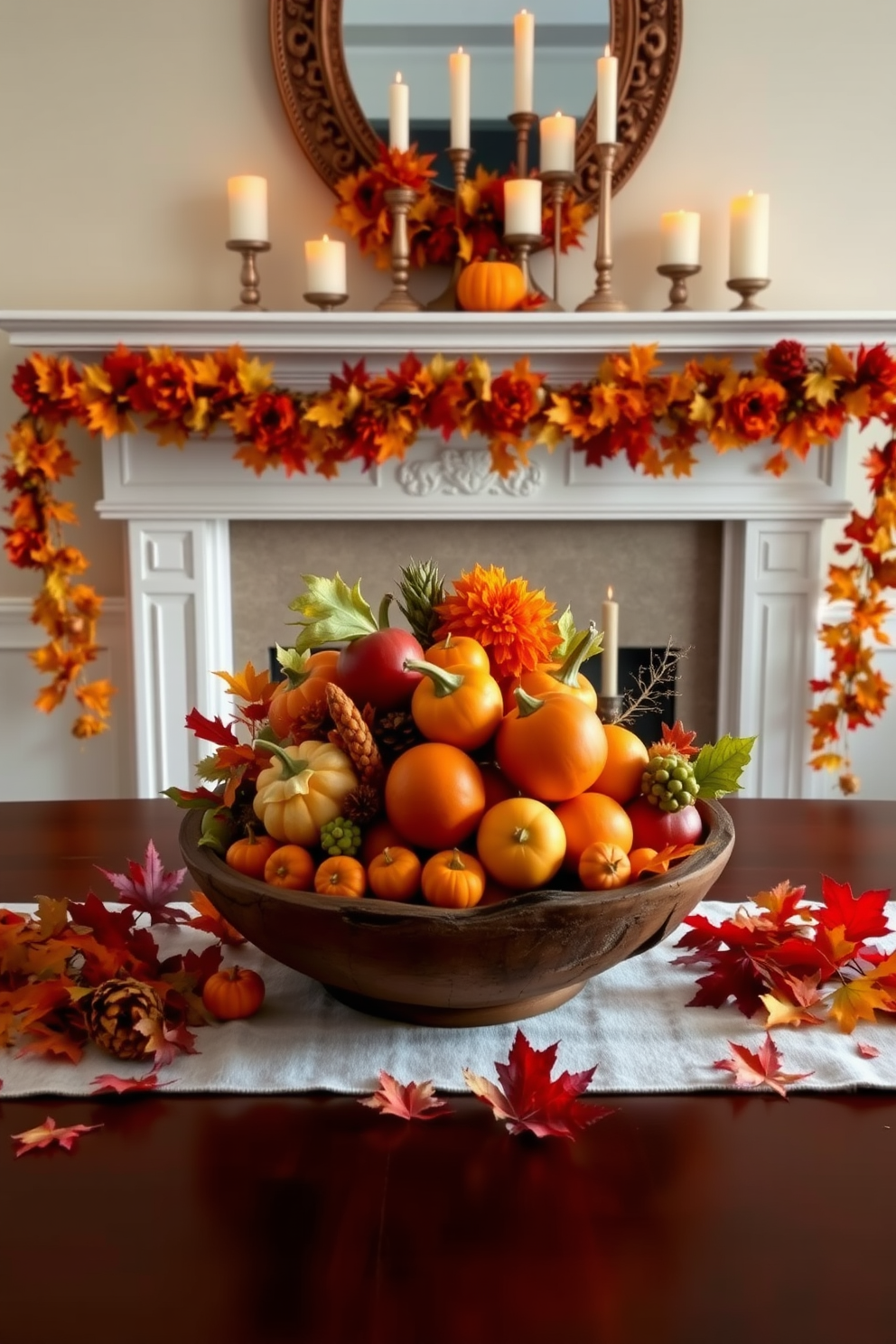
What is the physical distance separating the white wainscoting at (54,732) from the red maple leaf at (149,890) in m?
1.76

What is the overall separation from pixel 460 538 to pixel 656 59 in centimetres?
110

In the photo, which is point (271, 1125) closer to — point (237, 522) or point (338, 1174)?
point (338, 1174)

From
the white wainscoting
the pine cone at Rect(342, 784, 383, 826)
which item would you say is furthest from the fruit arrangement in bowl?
the white wainscoting

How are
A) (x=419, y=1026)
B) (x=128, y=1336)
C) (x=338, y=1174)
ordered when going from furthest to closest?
1. (x=419, y=1026)
2. (x=338, y=1174)
3. (x=128, y=1336)

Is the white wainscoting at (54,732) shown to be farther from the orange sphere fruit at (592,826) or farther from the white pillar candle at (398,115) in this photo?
the orange sphere fruit at (592,826)

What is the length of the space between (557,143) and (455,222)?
268 millimetres

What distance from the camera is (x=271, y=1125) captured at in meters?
0.67

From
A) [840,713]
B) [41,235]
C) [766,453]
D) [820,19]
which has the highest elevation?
[820,19]

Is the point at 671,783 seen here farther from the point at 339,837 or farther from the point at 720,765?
the point at 339,837

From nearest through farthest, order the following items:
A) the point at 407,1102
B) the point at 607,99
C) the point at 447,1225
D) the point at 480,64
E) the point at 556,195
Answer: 1. the point at 447,1225
2. the point at 407,1102
3. the point at 607,99
4. the point at 556,195
5. the point at 480,64

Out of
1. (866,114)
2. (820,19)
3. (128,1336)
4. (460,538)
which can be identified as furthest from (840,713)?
(128,1336)

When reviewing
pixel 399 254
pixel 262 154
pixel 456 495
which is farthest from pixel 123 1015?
pixel 262 154

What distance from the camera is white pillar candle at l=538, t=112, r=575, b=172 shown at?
93.0 inches

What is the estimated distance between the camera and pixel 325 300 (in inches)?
95.7
